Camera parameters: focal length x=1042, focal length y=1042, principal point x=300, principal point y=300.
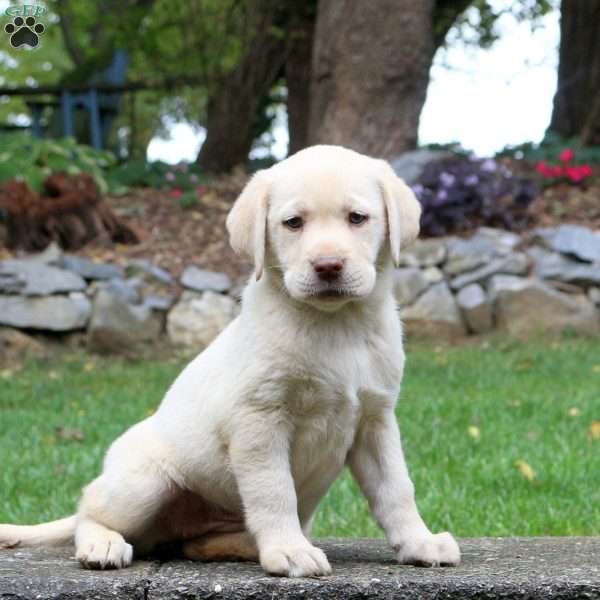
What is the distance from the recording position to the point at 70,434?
6.50m

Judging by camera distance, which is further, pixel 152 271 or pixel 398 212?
pixel 152 271

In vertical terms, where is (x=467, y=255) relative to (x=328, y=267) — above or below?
below

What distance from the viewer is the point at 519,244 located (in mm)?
11062

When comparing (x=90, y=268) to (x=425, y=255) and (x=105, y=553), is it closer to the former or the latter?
(x=425, y=255)

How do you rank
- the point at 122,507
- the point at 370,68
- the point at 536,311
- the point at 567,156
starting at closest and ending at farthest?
Result: the point at 122,507
the point at 536,311
the point at 370,68
the point at 567,156

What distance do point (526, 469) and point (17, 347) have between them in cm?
594

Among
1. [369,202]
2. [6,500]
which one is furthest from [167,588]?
[6,500]

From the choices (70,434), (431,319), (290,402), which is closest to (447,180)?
(431,319)

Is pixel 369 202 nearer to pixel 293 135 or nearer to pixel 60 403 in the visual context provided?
pixel 60 403

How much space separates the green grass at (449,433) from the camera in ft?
15.5

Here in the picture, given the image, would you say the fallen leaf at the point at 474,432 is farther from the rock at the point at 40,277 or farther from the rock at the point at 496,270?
the rock at the point at 40,277

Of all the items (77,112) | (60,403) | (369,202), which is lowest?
(60,403)

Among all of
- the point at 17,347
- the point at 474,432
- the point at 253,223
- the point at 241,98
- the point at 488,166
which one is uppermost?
the point at 241,98

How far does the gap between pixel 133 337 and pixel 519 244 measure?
4.18 meters
